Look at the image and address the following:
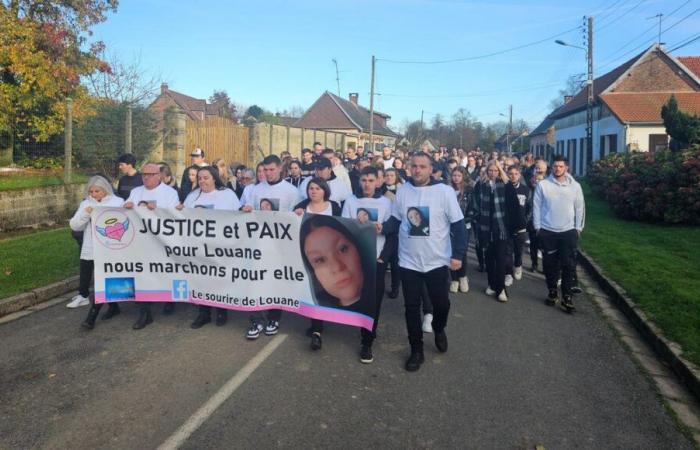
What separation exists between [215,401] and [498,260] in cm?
470

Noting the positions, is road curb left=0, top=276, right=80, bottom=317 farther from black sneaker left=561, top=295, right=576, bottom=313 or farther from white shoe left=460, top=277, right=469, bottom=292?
black sneaker left=561, top=295, right=576, bottom=313

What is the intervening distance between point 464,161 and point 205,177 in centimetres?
1339

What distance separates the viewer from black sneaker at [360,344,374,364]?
538 cm

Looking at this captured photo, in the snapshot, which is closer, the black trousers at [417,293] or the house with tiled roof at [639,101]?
the black trousers at [417,293]

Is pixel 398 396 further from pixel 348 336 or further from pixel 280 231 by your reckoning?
pixel 280 231

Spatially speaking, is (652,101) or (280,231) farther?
(652,101)

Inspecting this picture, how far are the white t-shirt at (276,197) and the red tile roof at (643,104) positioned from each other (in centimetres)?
3726

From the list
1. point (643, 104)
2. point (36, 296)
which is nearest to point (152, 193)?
point (36, 296)

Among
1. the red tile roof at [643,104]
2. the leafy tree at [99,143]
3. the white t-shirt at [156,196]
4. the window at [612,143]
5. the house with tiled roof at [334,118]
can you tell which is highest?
the house with tiled roof at [334,118]

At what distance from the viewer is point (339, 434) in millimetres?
3936

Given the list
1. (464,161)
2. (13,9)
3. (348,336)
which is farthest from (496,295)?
(13,9)

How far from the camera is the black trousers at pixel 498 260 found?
7832mm

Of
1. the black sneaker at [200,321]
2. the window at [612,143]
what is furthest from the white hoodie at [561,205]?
the window at [612,143]

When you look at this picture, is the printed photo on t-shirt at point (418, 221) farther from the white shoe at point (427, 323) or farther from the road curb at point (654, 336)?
the road curb at point (654, 336)
